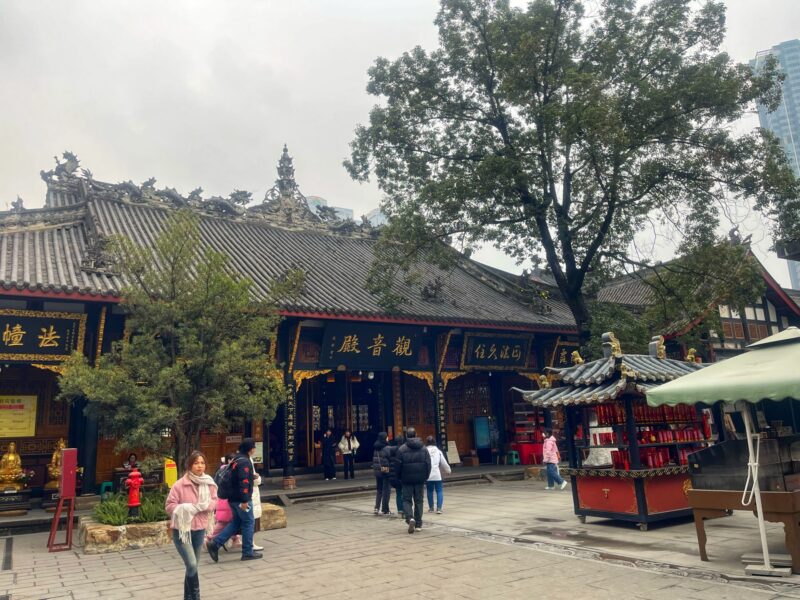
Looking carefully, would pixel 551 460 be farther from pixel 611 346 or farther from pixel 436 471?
pixel 611 346

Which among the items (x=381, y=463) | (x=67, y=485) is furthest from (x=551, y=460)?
(x=67, y=485)

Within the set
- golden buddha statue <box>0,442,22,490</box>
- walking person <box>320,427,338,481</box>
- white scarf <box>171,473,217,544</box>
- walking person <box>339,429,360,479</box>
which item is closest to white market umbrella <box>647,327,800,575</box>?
white scarf <box>171,473,217,544</box>

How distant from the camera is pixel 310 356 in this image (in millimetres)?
14023

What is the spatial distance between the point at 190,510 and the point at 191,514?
4 centimetres

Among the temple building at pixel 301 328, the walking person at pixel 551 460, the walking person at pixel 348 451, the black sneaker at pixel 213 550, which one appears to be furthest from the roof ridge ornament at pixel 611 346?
the walking person at pixel 348 451

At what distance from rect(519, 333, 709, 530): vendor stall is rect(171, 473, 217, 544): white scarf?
5.08m

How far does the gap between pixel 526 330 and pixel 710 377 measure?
10.5 m

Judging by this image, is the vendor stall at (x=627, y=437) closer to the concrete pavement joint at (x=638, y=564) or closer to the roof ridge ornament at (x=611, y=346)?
the roof ridge ornament at (x=611, y=346)

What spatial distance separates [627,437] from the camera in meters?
8.07

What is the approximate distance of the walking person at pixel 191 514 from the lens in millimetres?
4875

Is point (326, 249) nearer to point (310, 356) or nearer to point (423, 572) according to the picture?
point (310, 356)

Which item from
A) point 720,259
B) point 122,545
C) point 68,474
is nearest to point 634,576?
point 122,545

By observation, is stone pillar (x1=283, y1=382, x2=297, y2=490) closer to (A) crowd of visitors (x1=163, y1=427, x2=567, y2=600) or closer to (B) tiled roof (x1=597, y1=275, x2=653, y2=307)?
(A) crowd of visitors (x1=163, y1=427, x2=567, y2=600)

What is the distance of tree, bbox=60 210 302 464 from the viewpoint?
8.40 meters
